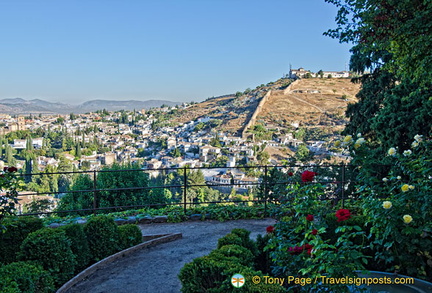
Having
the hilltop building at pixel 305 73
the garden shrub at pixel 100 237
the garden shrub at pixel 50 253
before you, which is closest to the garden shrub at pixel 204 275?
the garden shrub at pixel 50 253

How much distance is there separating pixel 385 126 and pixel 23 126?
8120 cm

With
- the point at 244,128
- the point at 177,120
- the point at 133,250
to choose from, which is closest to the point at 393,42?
the point at 133,250

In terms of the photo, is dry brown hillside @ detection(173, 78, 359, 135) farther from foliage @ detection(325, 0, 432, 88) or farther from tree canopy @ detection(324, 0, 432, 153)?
foliage @ detection(325, 0, 432, 88)

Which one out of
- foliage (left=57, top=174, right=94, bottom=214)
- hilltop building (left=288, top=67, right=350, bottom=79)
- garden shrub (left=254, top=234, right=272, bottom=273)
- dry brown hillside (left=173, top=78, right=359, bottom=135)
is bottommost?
foliage (left=57, top=174, right=94, bottom=214)

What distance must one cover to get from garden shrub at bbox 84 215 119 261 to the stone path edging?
15cm

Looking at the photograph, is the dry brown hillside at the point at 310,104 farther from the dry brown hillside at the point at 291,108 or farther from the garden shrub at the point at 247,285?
the garden shrub at the point at 247,285

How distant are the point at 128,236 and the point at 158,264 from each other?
79 centimetres

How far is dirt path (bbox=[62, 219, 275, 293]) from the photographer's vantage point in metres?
3.55

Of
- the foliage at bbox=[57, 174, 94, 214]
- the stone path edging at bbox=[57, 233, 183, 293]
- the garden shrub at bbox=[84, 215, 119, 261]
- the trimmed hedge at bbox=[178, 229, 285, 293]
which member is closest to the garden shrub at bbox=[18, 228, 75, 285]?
the stone path edging at bbox=[57, 233, 183, 293]

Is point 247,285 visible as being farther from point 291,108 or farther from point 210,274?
point 291,108

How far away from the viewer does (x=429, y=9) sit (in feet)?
18.2

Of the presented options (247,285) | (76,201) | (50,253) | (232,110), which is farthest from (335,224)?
(232,110)

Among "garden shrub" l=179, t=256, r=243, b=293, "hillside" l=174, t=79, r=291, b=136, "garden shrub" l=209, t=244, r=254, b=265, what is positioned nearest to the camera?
"garden shrub" l=179, t=256, r=243, b=293

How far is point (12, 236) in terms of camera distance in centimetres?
397
